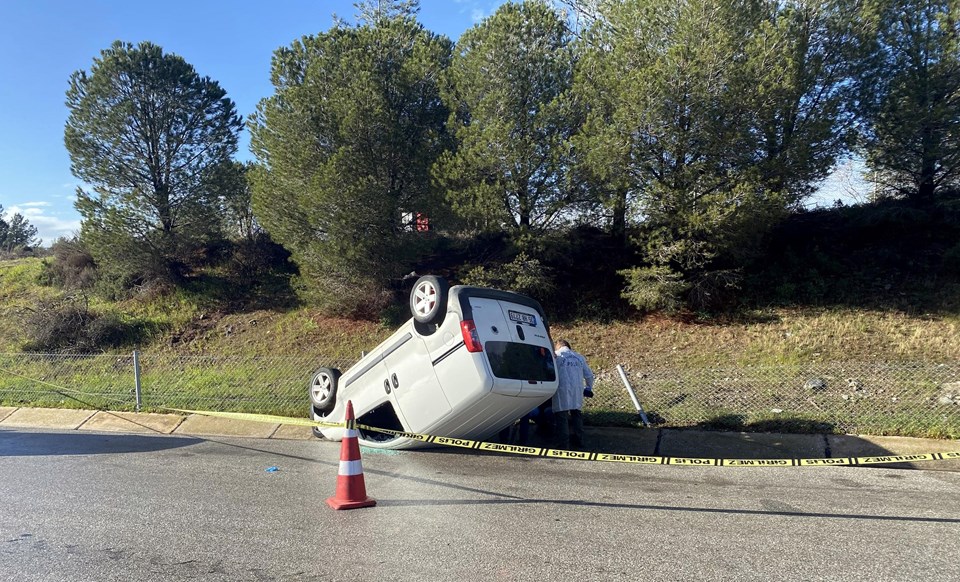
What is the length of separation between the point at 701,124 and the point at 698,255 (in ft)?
9.33

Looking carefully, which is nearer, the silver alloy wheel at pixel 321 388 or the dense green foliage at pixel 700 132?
the silver alloy wheel at pixel 321 388

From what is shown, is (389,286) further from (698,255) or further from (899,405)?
(899,405)

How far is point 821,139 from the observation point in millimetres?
13125

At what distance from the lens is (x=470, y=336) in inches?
240

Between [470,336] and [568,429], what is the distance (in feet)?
7.74

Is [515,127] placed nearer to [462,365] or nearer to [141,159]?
[462,365]

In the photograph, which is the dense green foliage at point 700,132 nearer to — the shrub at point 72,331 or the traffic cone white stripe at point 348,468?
the traffic cone white stripe at point 348,468

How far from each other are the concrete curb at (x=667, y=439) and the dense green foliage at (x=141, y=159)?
8.84 m

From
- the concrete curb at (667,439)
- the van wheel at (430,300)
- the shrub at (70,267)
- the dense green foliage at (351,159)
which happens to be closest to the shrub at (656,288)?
the dense green foliage at (351,159)

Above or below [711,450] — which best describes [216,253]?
above

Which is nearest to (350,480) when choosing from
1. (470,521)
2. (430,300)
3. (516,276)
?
(470,521)

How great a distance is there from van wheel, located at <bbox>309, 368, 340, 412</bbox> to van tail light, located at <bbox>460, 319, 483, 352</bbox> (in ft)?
8.84

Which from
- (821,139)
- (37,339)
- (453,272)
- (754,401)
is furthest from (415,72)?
(37,339)

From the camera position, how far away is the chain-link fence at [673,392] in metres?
7.85
